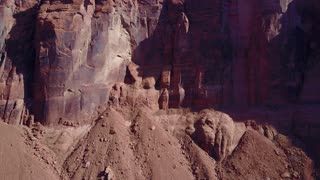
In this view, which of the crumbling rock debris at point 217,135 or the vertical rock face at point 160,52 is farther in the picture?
the vertical rock face at point 160,52

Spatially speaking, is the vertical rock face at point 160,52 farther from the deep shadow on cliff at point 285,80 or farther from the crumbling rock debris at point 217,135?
the crumbling rock debris at point 217,135

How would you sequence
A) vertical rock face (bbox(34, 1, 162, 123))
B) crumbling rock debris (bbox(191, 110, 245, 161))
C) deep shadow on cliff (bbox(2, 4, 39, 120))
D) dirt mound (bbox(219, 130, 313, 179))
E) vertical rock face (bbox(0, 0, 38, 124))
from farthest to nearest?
deep shadow on cliff (bbox(2, 4, 39, 120))
vertical rock face (bbox(0, 0, 38, 124))
vertical rock face (bbox(34, 1, 162, 123))
crumbling rock debris (bbox(191, 110, 245, 161))
dirt mound (bbox(219, 130, 313, 179))

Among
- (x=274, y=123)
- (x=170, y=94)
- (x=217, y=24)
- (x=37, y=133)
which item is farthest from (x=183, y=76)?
(x=37, y=133)

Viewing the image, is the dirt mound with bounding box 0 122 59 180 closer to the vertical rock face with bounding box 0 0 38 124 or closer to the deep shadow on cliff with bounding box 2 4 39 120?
the vertical rock face with bounding box 0 0 38 124

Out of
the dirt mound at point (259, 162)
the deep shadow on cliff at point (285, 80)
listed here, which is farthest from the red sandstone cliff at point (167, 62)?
the dirt mound at point (259, 162)

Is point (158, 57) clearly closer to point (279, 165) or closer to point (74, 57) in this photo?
point (74, 57)

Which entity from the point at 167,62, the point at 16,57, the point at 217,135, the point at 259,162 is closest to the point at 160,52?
the point at 167,62

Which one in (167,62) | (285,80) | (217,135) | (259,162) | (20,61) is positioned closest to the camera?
(259,162)

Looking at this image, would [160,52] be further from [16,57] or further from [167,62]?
[16,57]

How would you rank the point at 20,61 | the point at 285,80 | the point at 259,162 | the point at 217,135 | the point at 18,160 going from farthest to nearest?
the point at 20,61 < the point at 285,80 < the point at 217,135 < the point at 259,162 < the point at 18,160

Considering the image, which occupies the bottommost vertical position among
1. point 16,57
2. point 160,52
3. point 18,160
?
point 18,160

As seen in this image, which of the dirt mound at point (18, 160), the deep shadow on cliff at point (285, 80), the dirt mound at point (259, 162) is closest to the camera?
the dirt mound at point (18, 160)

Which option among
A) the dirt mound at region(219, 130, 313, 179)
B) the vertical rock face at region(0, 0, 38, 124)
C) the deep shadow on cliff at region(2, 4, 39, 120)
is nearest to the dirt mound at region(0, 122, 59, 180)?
the vertical rock face at region(0, 0, 38, 124)

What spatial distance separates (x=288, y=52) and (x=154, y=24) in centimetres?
995
